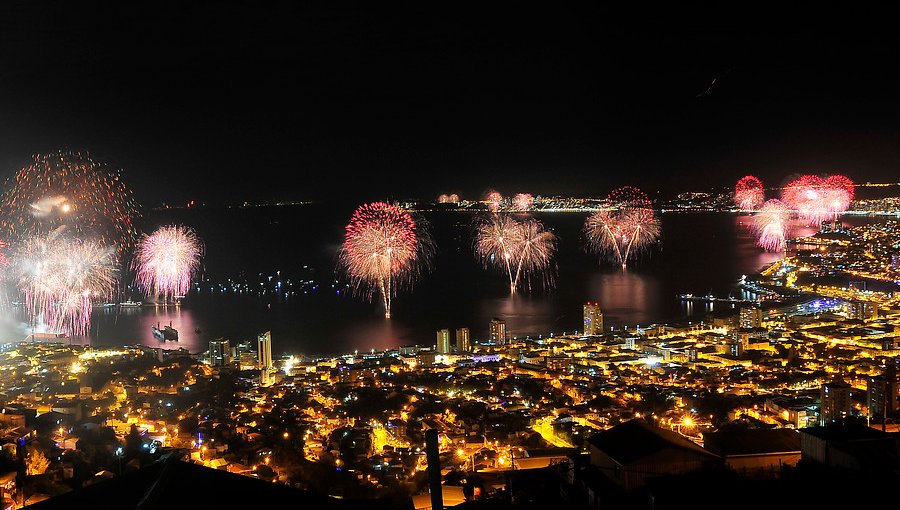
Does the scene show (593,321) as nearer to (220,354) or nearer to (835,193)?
(220,354)

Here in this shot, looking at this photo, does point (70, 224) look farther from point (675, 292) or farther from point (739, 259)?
point (739, 259)

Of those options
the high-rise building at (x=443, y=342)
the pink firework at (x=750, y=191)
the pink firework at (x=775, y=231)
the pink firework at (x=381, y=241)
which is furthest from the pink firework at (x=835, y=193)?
the high-rise building at (x=443, y=342)

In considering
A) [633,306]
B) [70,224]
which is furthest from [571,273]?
[70,224]

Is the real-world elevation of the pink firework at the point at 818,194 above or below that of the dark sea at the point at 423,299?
above

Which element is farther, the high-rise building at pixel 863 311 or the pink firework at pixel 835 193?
the pink firework at pixel 835 193

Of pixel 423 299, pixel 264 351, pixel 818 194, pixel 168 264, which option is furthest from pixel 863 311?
pixel 818 194

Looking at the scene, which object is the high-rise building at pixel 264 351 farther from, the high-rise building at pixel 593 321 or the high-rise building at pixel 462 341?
the high-rise building at pixel 593 321
